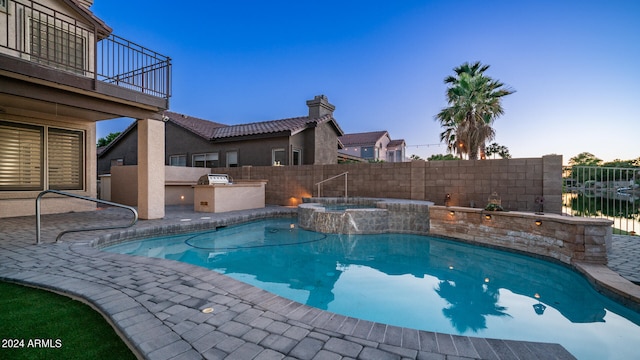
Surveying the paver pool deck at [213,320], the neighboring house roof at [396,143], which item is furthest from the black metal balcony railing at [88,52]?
the neighboring house roof at [396,143]

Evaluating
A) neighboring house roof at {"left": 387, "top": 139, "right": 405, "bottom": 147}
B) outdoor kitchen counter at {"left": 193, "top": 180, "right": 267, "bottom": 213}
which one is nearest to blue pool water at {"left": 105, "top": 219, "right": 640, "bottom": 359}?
outdoor kitchen counter at {"left": 193, "top": 180, "right": 267, "bottom": 213}

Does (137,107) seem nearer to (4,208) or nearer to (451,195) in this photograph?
(4,208)

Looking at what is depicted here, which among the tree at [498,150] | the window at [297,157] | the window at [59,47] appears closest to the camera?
the window at [59,47]

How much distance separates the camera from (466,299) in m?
4.09

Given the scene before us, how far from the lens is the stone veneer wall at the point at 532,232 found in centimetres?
477

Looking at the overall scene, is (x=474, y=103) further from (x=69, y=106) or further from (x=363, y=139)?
(x=363, y=139)

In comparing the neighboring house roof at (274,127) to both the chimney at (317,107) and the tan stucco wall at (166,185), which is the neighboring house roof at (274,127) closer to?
the chimney at (317,107)

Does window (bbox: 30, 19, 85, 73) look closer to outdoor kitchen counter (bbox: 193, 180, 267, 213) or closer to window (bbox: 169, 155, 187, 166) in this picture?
outdoor kitchen counter (bbox: 193, 180, 267, 213)

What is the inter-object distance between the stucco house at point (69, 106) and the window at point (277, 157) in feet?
24.2

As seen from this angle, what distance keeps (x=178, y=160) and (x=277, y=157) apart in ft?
25.0

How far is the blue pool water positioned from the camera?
3258 mm

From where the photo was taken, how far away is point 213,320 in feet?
7.84

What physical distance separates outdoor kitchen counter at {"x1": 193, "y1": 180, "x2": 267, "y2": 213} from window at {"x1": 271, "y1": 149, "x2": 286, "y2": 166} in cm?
336

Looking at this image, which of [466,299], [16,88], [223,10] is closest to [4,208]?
[16,88]
